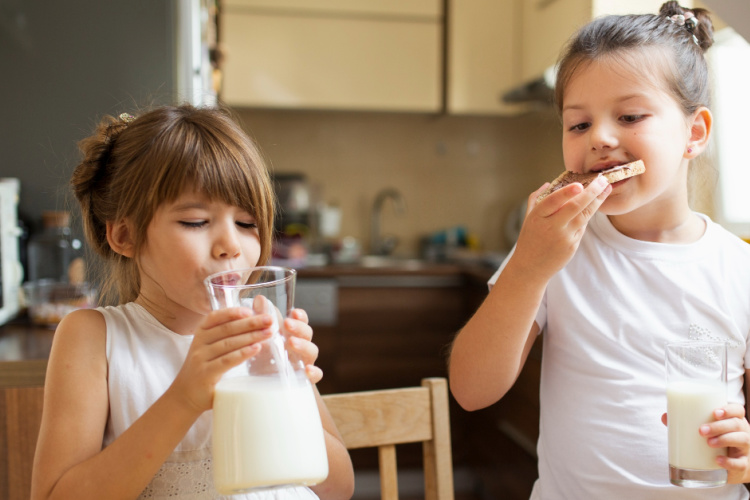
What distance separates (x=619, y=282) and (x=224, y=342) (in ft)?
2.08

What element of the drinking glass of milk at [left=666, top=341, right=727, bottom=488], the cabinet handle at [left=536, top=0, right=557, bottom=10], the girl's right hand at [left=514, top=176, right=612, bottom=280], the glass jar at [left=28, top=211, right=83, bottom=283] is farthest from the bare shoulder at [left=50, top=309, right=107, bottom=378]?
the cabinet handle at [left=536, top=0, right=557, bottom=10]

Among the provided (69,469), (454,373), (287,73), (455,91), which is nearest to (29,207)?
(69,469)

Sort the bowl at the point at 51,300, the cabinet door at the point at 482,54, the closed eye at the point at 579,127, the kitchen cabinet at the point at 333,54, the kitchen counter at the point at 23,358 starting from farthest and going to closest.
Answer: the cabinet door at the point at 482,54
the kitchen cabinet at the point at 333,54
the bowl at the point at 51,300
the kitchen counter at the point at 23,358
the closed eye at the point at 579,127

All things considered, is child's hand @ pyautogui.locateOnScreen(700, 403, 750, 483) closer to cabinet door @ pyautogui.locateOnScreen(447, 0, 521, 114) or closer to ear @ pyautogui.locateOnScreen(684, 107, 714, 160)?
ear @ pyautogui.locateOnScreen(684, 107, 714, 160)

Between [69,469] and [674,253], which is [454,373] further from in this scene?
[69,469]

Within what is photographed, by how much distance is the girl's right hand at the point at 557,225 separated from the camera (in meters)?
0.80

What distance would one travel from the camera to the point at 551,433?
1.00 meters

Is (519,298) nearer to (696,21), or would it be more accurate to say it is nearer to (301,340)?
(301,340)

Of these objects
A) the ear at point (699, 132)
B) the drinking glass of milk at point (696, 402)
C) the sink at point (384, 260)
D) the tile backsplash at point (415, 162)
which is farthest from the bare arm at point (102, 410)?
the tile backsplash at point (415, 162)

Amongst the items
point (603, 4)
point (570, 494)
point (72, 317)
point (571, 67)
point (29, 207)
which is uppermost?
point (603, 4)

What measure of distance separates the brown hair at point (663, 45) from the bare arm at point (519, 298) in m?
0.21

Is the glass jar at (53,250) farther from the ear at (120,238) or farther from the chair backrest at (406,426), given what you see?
the chair backrest at (406,426)

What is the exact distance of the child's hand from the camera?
73 cm

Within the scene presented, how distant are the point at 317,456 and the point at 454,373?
0.37 m
